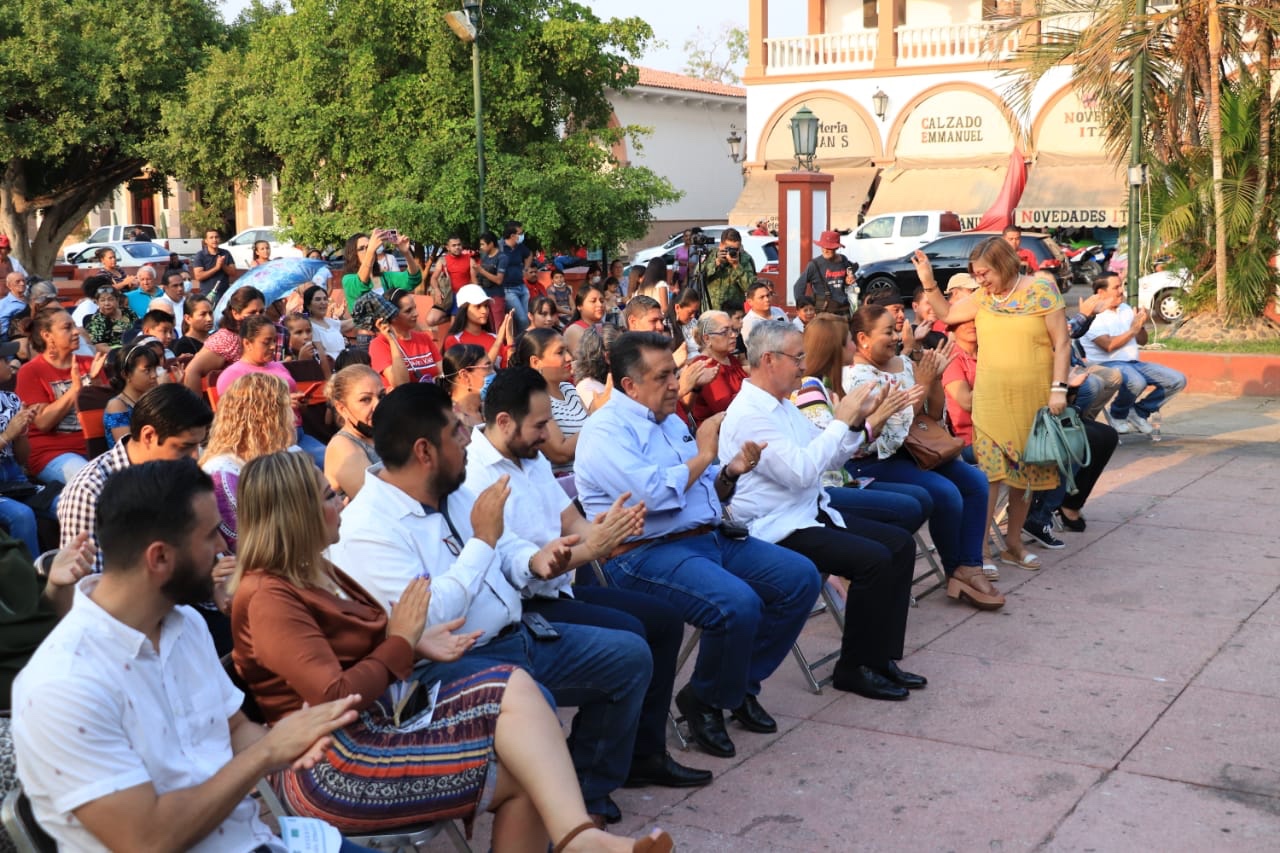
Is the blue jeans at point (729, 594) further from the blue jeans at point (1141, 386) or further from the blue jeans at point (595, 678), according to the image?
the blue jeans at point (1141, 386)

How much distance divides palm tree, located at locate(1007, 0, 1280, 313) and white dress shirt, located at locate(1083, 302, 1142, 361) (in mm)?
5254

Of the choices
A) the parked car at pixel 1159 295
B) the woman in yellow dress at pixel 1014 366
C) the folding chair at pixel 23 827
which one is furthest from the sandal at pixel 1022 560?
the parked car at pixel 1159 295

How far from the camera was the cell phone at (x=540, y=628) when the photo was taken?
429cm

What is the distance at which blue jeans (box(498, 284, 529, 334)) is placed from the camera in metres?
15.0

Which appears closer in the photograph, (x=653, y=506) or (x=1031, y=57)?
(x=653, y=506)

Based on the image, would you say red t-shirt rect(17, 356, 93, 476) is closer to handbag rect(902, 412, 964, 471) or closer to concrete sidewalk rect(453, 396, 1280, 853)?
concrete sidewalk rect(453, 396, 1280, 853)

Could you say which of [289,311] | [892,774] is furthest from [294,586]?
[289,311]

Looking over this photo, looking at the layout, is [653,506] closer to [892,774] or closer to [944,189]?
[892,774]

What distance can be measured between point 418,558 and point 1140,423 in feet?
30.7

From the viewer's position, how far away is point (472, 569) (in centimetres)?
396

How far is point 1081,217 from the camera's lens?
30375 mm

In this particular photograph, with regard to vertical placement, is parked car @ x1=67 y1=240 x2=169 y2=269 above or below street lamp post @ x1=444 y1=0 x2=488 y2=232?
below

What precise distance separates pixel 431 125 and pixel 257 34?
148 inches

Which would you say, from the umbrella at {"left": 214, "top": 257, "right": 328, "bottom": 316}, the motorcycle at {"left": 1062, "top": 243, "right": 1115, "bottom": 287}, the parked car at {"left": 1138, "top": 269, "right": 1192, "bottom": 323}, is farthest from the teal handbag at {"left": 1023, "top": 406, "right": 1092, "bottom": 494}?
the motorcycle at {"left": 1062, "top": 243, "right": 1115, "bottom": 287}
